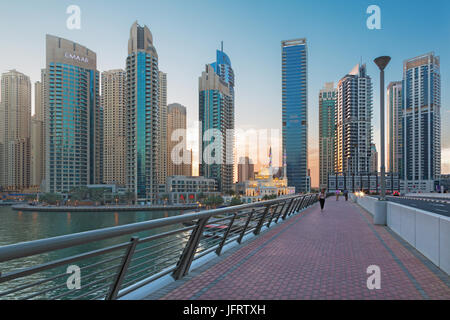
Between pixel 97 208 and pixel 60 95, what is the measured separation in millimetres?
61022

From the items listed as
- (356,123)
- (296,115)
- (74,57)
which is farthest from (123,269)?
(296,115)

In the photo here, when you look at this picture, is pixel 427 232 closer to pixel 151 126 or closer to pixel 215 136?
pixel 151 126

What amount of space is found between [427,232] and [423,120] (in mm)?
189250

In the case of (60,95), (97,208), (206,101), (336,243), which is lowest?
(97,208)

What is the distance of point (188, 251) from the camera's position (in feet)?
16.6

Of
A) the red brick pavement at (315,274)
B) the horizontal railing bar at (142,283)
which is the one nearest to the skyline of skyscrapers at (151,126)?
the red brick pavement at (315,274)

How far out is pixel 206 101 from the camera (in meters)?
193

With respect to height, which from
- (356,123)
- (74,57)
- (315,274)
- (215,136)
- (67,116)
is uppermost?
(74,57)

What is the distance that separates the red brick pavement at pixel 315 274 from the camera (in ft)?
14.1

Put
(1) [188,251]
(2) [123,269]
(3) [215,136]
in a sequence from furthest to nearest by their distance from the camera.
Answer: (3) [215,136]
(1) [188,251]
(2) [123,269]

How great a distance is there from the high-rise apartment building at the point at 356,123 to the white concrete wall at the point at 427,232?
504ft

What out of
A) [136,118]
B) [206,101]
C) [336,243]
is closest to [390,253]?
[336,243]

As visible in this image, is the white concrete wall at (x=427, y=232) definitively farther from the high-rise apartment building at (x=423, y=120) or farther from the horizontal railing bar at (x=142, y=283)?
the high-rise apartment building at (x=423, y=120)
